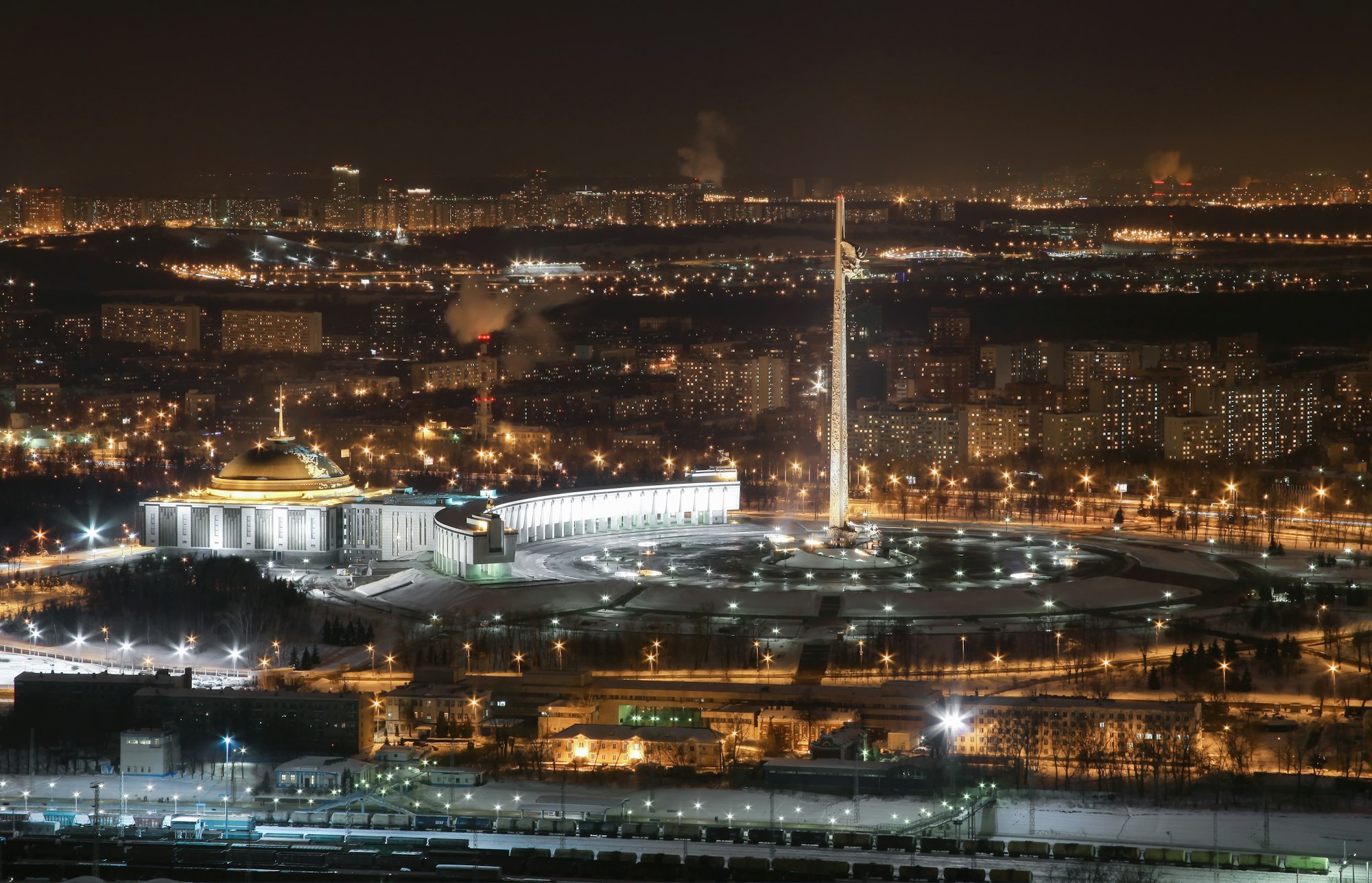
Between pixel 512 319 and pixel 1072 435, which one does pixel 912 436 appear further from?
pixel 512 319

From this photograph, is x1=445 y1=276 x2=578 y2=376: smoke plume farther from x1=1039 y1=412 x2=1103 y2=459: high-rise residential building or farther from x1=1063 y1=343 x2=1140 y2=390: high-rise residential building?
x1=1039 y1=412 x2=1103 y2=459: high-rise residential building

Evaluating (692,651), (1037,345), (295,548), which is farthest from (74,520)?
(1037,345)

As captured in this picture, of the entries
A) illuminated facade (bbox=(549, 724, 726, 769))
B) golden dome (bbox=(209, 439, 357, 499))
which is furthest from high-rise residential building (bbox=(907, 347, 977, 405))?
illuminated facade (bbox=(549, 724, 726, 769))

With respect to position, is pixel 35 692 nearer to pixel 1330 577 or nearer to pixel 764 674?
pixel 764 674

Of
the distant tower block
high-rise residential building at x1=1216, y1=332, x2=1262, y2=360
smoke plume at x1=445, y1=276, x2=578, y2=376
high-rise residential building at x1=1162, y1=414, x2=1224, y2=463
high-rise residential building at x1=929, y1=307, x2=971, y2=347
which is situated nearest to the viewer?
high-rise residential building at x1=1162, y1=414, x2=1224, y2=463

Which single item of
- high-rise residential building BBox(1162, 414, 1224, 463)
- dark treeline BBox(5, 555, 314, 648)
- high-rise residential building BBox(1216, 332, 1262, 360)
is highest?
high-rise residential building BBox(1216, 332, 1262, 360)
